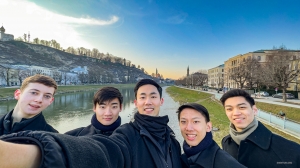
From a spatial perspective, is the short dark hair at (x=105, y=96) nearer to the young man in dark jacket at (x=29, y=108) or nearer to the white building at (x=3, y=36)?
the young man in dark jacket at (x=29, y=108)

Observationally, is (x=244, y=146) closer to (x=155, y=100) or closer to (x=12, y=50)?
(x=155, y=100)

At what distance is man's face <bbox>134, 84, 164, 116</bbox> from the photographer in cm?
244

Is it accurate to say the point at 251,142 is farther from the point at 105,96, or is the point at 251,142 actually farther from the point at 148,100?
the point at 105,96

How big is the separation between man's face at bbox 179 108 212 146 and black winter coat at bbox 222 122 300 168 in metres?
0.63

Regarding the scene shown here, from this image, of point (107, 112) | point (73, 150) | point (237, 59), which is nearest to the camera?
point (73, 150)

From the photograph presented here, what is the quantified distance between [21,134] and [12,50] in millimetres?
156452

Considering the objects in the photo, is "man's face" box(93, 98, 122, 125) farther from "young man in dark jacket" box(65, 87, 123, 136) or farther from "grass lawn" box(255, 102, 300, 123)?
"grass lawn" box(255, 102, 300, 123)

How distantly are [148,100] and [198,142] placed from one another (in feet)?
3.08

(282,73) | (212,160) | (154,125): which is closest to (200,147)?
(212,160)

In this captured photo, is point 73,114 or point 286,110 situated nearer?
point 286,110

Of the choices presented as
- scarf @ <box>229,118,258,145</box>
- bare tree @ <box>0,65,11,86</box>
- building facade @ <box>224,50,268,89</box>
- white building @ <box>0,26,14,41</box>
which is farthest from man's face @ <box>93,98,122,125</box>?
white building @ <box>0,26,14,41</box>

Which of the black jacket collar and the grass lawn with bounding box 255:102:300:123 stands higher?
the black jacket collar

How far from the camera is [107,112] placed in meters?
3.00

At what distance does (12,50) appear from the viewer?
4670 inches
